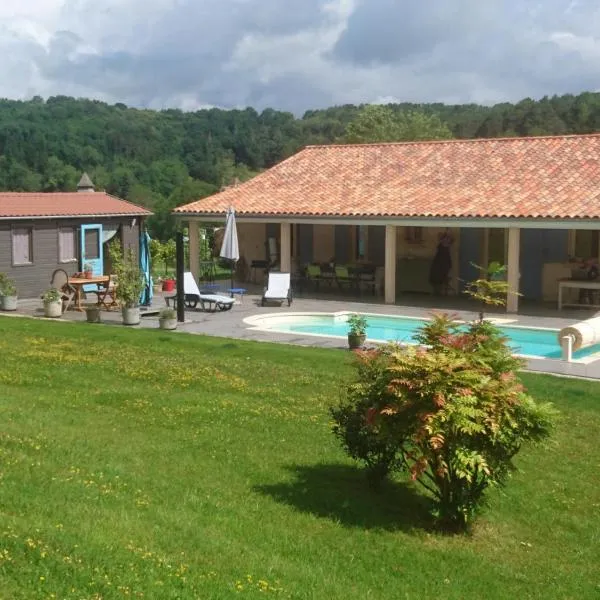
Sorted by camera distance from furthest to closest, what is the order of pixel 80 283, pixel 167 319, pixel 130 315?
pixel 80 283, pixel 130 315, pixel 167 319

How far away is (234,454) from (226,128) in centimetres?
8985

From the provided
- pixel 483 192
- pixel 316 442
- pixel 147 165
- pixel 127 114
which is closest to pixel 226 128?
pixel 127 114

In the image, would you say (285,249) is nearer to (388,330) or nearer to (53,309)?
(388,330)

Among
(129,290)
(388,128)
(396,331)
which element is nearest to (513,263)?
(396,331)

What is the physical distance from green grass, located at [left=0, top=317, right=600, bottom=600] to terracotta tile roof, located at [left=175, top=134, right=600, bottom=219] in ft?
35.5

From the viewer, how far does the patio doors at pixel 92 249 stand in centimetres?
2600

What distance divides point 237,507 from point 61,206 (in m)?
20.3

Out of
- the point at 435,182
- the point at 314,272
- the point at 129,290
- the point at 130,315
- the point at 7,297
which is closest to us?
the point at 130,315

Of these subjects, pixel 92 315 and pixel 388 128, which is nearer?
pixel 92 315

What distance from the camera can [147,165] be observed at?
261 feet

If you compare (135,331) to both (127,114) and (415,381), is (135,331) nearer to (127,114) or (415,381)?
(415,381)

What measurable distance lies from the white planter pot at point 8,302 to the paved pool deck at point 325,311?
0.96 feet

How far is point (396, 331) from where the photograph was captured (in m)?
20.0

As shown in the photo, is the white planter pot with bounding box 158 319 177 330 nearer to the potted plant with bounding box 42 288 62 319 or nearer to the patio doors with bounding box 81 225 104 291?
the potted plant with bounding box 42 288 62 319
